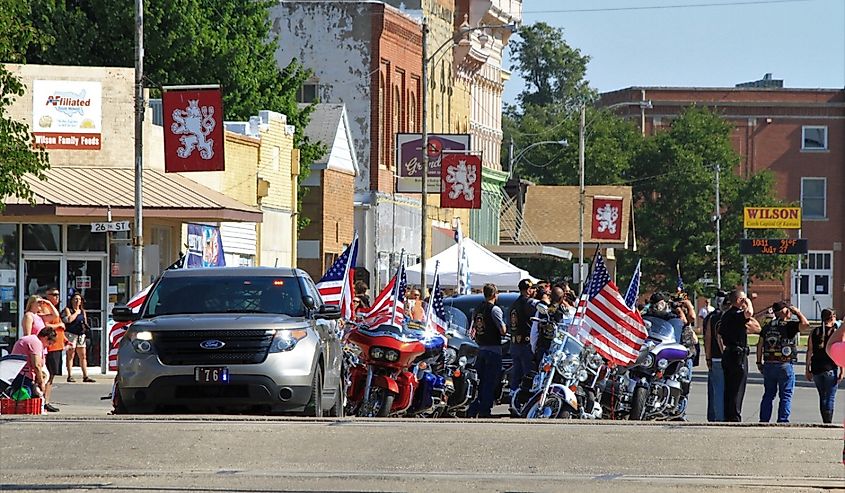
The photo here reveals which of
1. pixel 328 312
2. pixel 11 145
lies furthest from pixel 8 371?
pixel 11 145

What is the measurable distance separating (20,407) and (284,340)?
4.56 meters

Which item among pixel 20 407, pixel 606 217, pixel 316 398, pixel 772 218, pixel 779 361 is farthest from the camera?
pixel 772 218

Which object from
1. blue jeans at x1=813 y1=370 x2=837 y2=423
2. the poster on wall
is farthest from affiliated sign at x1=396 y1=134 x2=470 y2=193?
blue jeans at x1=813 y1=370 x2=837 y2=423

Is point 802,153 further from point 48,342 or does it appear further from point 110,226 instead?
point 48,342

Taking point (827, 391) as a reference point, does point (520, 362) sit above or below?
above

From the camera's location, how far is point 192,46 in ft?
163

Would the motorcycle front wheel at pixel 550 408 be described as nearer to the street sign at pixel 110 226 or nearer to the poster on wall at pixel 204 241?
the street sign at pixel 110 226

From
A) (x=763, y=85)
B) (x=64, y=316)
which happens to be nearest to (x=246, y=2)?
(x=64, y=316)

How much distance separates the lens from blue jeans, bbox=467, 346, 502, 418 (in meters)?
23.5

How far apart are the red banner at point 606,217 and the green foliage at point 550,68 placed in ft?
179

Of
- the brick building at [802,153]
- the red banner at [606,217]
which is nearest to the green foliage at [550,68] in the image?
the brick building at [802,153]

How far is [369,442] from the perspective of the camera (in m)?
14.3

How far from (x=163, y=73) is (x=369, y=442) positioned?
35.7 m

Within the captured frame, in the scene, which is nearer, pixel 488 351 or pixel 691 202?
pixel 488 351
